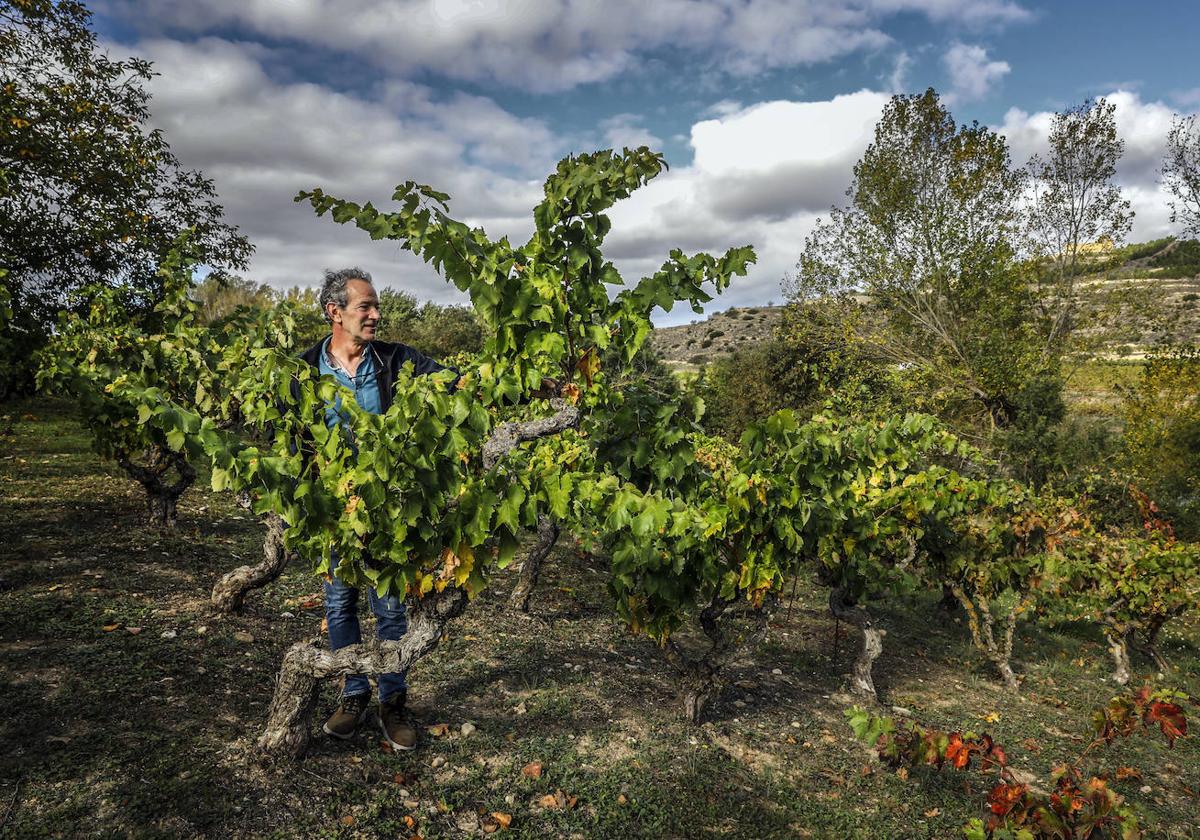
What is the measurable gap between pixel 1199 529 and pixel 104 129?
3282 centimetres

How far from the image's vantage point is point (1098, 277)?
22.8 meters

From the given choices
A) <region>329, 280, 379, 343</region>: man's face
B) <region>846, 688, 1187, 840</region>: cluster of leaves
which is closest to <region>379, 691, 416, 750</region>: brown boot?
<region>329, 280, 379, 343</region>: man's face

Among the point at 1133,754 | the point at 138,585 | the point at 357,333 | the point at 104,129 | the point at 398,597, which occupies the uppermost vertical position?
the point at 104,129

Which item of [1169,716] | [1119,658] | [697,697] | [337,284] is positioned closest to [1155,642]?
[1119,658]

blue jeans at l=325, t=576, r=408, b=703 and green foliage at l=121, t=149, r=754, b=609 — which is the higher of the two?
green foliage at l=121, t=149, r=754, b=609

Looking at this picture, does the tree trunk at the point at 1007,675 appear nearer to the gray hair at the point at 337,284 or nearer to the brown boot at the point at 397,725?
the brown boot at the point at 397,725

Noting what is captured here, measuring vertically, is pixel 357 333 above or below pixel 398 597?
above

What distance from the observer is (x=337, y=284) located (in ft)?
12.5

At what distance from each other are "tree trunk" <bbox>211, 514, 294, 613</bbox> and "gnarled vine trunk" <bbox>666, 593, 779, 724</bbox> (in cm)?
374

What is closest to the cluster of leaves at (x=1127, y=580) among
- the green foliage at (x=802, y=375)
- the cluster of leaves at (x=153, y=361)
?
the cluster of leaves at (x=153, y=361)

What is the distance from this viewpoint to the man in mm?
3826

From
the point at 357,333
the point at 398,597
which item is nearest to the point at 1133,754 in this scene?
the point at 398,597

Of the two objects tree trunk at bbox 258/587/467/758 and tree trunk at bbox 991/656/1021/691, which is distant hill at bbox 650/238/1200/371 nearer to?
tree trunk at bbox 991/656/1021/691

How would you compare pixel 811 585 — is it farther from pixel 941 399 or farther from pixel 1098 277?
pixel 1098 277
